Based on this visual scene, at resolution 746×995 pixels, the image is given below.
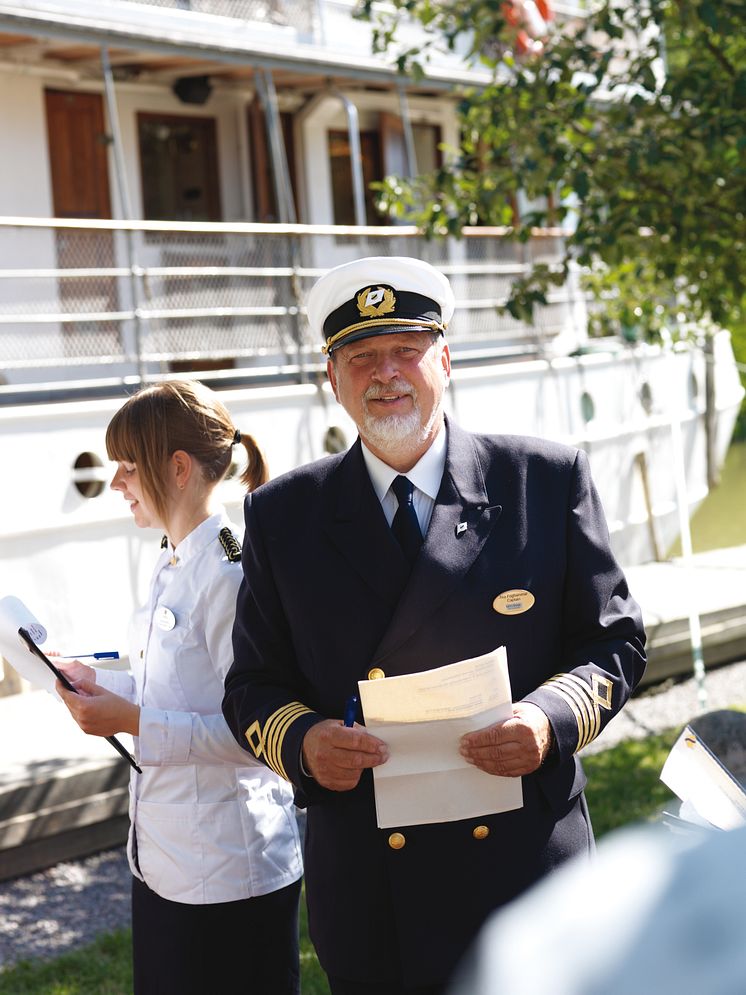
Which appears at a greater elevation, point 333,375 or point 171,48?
point 171,48

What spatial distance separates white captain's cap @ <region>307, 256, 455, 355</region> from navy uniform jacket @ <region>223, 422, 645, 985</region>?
0.30m

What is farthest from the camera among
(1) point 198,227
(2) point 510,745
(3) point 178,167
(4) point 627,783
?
(3) point 178,167

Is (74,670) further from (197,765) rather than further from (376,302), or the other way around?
(376,302)

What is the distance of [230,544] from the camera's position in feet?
11.2

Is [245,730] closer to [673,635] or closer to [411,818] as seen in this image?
[411,818]

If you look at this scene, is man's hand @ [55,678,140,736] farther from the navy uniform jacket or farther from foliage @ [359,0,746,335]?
foliage @ [359,0,746,335]

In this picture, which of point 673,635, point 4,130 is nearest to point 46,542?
point 673,635

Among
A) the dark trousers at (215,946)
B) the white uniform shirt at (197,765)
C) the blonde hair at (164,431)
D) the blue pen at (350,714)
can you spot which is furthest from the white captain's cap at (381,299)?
the dark trousers at (215,946)

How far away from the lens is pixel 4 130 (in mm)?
17578

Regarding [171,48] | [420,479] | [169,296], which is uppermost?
[171,48]

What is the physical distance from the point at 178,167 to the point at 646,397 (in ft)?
25.6

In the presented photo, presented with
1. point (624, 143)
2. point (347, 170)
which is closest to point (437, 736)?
point (624, 143)

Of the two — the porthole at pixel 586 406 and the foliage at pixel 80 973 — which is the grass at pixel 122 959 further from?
the porthole at pixel 586 406

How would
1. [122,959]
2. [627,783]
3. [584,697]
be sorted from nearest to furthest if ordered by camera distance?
[584,697] → [122,959] → [627,783]
